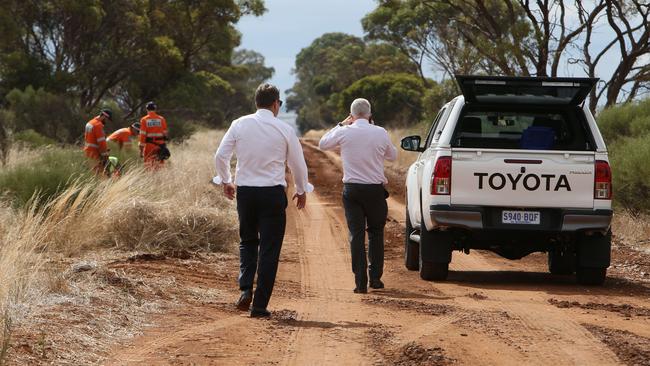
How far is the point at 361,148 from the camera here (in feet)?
35.9

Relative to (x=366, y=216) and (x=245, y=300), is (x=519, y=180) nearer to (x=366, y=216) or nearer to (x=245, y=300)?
→ (x=366, y=216)

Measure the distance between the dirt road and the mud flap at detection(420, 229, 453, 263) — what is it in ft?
0.90

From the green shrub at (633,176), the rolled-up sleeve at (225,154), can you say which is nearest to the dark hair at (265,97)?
the rolled-up sleeve at (225,154)

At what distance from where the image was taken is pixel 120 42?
40.2 m

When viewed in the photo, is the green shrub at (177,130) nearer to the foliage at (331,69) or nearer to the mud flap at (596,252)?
the foliage at (331,69)

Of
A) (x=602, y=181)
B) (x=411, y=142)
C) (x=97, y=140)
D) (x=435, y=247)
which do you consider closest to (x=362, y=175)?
(x=435, y=247)

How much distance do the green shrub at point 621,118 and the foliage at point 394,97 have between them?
34862mm

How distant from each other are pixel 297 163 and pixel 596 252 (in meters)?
3.81

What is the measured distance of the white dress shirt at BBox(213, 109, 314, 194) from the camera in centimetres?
882

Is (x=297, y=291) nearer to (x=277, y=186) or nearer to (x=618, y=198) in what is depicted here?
(x=277, y=186)

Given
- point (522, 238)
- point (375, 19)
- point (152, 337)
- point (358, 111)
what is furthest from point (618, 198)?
point (375, 19)

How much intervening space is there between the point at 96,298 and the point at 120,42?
32.4 meters

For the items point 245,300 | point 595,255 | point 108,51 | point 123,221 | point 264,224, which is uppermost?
point 108,51

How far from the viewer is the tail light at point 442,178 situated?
10914mm
